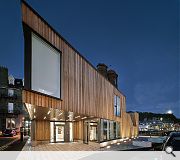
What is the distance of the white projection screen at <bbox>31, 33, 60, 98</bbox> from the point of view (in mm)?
13188

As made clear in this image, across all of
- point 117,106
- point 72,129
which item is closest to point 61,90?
point 72,129

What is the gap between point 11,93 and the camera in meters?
58.1

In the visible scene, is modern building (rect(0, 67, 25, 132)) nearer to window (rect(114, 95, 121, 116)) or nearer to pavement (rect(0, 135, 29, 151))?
window (rect(114, 95, 121, 116))

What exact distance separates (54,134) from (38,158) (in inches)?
538

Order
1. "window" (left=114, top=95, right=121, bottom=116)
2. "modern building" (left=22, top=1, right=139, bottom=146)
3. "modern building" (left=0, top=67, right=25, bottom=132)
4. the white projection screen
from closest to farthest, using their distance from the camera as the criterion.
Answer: "modern building" (left=22, top=1, right=139, bottom=146) → the white projection screen → "window" (left=114, top=95, right=121, bottom=116) → "modern building" (left=0, top=67, right=25, bottom=132)

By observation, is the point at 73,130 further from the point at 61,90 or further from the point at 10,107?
the point at 10,107

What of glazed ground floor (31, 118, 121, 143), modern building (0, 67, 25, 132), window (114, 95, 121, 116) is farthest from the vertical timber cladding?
modern building (0, 67, 25, 132)

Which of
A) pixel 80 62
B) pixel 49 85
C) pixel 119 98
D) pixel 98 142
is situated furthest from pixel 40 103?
pixel 119 98

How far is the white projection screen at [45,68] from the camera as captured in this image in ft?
43.3

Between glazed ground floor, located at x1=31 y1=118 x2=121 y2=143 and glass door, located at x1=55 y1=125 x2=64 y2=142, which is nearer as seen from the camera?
glazed ground floor, located at x1=31 y1=118 x2=121 y2=143

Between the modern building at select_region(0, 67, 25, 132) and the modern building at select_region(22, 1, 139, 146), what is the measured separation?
84.5 feet

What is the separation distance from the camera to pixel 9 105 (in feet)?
187

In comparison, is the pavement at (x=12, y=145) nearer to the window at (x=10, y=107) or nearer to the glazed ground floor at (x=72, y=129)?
the glazed ground floor at (x=72, y=129)

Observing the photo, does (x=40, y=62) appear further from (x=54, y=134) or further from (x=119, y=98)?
(x=119, y=98)
